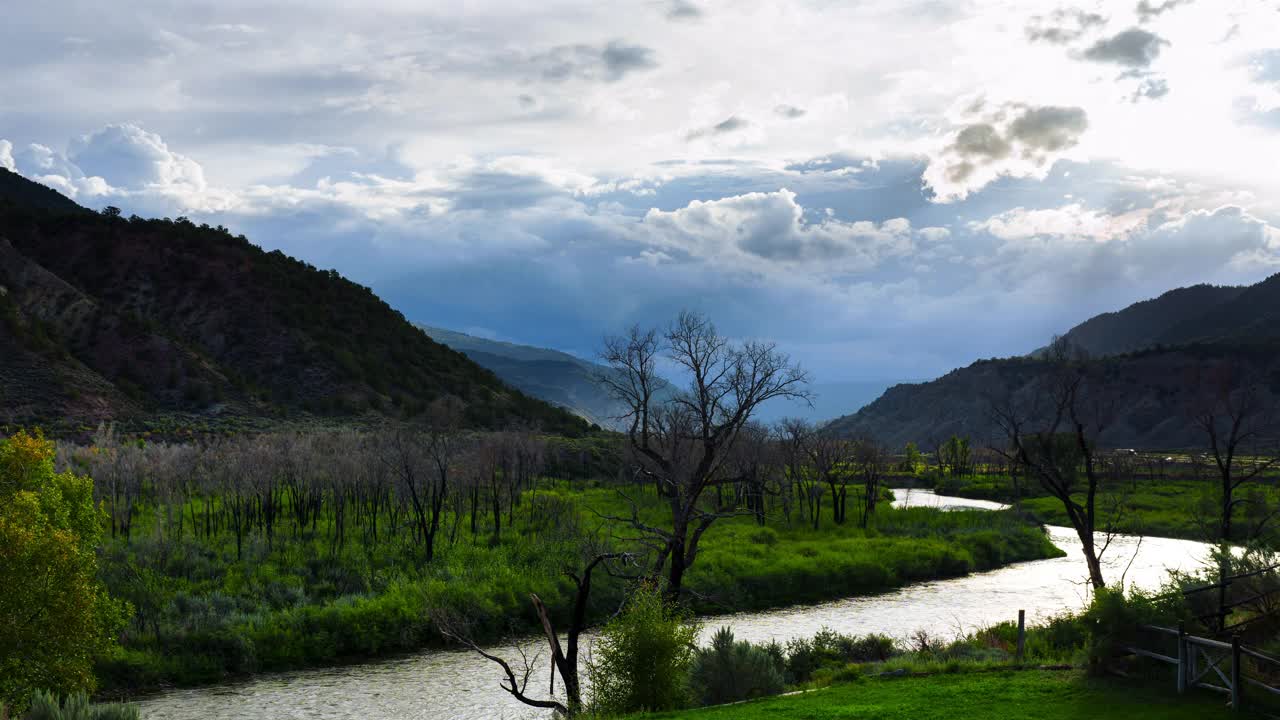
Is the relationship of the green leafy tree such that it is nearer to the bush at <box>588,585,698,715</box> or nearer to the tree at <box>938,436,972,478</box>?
the tree at <box>938,436,972,478</box>

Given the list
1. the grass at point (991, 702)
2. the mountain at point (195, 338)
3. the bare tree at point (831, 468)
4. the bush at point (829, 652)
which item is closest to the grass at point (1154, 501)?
the bare tree at point (831, 468)

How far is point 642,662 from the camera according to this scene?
65.5 feet

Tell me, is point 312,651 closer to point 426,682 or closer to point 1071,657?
point 426,682

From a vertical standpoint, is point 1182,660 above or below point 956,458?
below

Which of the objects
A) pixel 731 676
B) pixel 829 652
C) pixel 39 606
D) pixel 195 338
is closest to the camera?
pixel 39 606

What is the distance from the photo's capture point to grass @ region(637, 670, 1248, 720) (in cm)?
1680

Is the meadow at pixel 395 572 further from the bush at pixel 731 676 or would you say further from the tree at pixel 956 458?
the tree at pixel 956 458

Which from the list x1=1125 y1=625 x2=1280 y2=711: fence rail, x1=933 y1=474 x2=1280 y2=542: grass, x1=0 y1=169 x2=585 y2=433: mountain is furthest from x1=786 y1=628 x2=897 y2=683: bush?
x1=0 y1=169 x2=585 y2=433: mountain

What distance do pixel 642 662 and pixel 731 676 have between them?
3300mm

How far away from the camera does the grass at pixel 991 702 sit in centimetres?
1680

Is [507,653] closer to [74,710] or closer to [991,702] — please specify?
[74,710]

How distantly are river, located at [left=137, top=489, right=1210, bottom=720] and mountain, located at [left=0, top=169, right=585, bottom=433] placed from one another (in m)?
54.7

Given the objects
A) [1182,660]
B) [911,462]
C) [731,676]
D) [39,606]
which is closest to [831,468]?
[911,462]

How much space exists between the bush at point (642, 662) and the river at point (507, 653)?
19.6 feet
